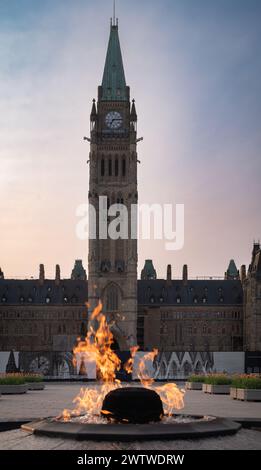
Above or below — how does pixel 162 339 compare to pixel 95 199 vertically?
below

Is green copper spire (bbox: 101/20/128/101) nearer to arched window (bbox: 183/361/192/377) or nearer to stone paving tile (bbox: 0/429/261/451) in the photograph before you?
arched window (bbox: 183/361/192/377)

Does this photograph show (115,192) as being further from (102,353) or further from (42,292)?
(102,353)

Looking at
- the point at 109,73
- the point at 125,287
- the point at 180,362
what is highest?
the point at 109,73

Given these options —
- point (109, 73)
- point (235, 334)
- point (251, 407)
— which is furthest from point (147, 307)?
point (251, 407)

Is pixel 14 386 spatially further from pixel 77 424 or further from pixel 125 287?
pixel 125 287

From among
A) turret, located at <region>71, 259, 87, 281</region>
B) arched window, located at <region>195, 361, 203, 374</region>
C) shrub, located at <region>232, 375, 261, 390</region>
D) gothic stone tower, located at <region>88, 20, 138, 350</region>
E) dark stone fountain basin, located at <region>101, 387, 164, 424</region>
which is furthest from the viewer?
turret, located at <region>71, 259, 87, 281</region>

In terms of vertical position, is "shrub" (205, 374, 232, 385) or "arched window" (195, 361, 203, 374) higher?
"shrub" (205, 374, 232, 385)

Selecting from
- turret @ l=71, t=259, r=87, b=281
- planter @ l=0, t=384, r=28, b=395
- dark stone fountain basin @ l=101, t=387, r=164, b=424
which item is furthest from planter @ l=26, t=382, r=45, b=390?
turret @ l=71, t=259, r=87, b=281

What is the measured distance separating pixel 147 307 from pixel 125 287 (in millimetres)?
19096

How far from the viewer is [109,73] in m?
130

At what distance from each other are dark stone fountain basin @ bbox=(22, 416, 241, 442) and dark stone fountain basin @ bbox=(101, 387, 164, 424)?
439mm

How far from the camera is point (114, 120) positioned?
128875 mm

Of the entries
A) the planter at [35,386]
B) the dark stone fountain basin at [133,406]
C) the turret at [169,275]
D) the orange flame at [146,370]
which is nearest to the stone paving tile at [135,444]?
the dark stone fountain basin at [133,406]

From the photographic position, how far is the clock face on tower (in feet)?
423
